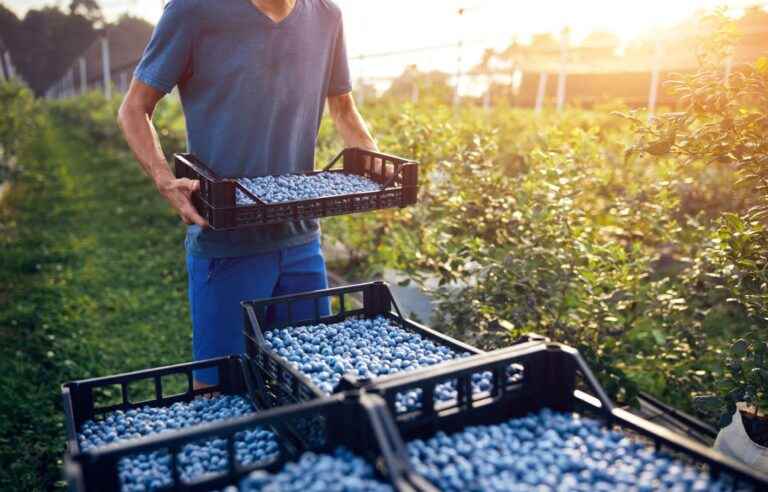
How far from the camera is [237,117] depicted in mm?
2240

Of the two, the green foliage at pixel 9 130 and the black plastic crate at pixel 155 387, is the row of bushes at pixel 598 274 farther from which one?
the green foliage at pixel 9 130

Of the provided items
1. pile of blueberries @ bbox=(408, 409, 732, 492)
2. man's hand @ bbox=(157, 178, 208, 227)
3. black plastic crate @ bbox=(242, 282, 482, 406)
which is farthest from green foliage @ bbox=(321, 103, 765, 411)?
man's hand @ bbox=(157, 178, 208, 227)

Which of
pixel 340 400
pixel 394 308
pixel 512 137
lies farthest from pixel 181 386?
pixel 512 137

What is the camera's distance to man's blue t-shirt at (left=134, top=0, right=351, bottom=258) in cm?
214

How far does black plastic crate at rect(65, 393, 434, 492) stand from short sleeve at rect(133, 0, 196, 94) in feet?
3.94

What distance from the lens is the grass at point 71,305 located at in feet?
12.0

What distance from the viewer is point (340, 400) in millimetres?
1349

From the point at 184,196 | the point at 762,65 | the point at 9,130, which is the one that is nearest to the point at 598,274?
the point at 762,65

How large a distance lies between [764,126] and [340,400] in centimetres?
158

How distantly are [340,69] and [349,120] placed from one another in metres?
0.19

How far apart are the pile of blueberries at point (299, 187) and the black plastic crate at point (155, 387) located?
449 millimetres

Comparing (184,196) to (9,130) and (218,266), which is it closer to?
(218,266)

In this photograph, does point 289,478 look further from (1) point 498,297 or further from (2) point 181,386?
(2) point 181,386

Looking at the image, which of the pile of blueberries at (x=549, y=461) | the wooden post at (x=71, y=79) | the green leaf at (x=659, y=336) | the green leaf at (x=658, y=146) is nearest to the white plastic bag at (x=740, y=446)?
the green leaf at (x=659, y=336)
